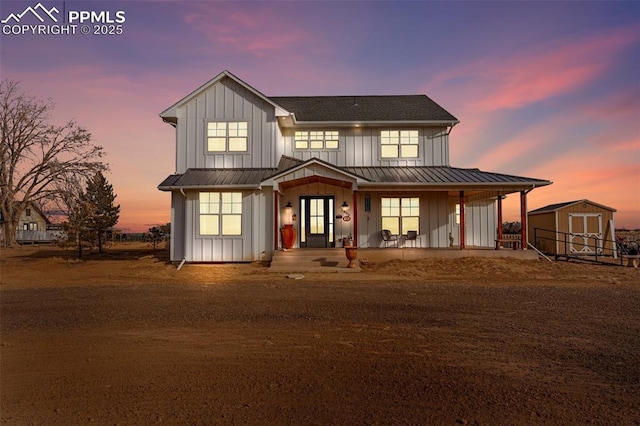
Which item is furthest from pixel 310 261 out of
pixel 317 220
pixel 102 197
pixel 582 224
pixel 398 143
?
pixel 102 197

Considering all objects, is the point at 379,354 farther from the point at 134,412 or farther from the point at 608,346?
the point at 608,346

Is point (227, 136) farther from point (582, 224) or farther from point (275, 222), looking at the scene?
point (582, 224)

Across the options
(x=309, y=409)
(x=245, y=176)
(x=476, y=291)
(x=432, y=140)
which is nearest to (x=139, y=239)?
(x=245, y=176)

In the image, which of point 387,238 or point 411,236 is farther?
point 411,236

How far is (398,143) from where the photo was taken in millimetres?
18125

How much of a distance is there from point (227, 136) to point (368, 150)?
6298mm

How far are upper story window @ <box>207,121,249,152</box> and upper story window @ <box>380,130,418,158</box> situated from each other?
20.4ft

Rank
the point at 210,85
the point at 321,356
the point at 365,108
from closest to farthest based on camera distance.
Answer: the point at 321,356 < the point at 210,85 < the point at 365,108

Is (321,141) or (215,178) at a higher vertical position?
(321,141)

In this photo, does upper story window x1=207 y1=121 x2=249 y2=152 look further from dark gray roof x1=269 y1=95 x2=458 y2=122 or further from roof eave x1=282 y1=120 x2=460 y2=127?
dark gray roof x1=269 y1=95 x2=458 y2=122

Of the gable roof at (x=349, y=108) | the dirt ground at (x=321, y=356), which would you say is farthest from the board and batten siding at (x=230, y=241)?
the dirt ground at (x=321, y=356)

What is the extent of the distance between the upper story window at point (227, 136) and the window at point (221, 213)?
7.22ft

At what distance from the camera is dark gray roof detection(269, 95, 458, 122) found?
18.0 m

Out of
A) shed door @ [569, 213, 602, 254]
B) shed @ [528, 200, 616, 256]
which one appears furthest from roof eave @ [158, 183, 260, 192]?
shed door @ [569, 213, 602, 254]
